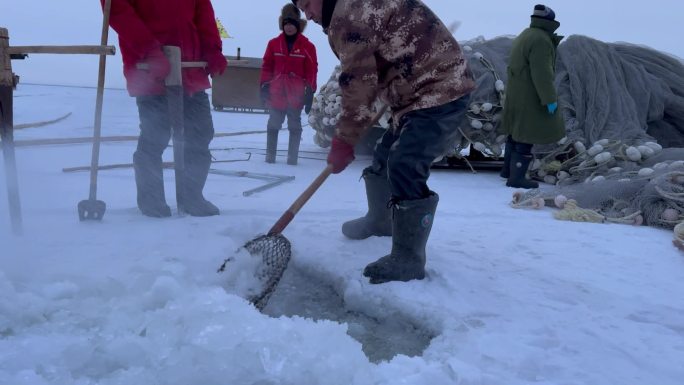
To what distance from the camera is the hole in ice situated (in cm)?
195

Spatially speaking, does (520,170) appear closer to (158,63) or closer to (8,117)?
(158,63)

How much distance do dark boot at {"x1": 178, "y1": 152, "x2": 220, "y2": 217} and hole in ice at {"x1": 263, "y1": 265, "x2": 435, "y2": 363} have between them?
1.13m

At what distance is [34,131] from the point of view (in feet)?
28.1

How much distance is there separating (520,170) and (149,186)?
3541 mm

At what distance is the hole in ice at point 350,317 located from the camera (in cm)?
195

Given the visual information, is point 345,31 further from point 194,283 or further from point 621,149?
point 621,149

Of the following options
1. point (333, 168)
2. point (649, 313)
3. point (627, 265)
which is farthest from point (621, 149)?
point (333, 168)

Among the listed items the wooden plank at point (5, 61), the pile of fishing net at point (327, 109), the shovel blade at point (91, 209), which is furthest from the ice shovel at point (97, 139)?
the pile of fishing net at point (327, 109)

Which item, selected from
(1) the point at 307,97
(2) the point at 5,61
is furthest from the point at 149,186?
(1) the point at 307,97

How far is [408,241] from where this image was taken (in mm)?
2477

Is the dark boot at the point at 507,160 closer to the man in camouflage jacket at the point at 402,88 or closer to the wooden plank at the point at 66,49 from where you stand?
the man in camouflage jacket at the point at 402,88

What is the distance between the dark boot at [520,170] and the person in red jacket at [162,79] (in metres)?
3.11

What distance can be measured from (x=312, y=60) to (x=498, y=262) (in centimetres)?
416

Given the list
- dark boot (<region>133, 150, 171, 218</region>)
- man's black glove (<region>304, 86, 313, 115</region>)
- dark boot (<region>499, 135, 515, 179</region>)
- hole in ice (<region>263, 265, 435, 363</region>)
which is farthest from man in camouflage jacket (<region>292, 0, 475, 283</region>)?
man's black glove (<region>304, 86, 313, 115</region>)
